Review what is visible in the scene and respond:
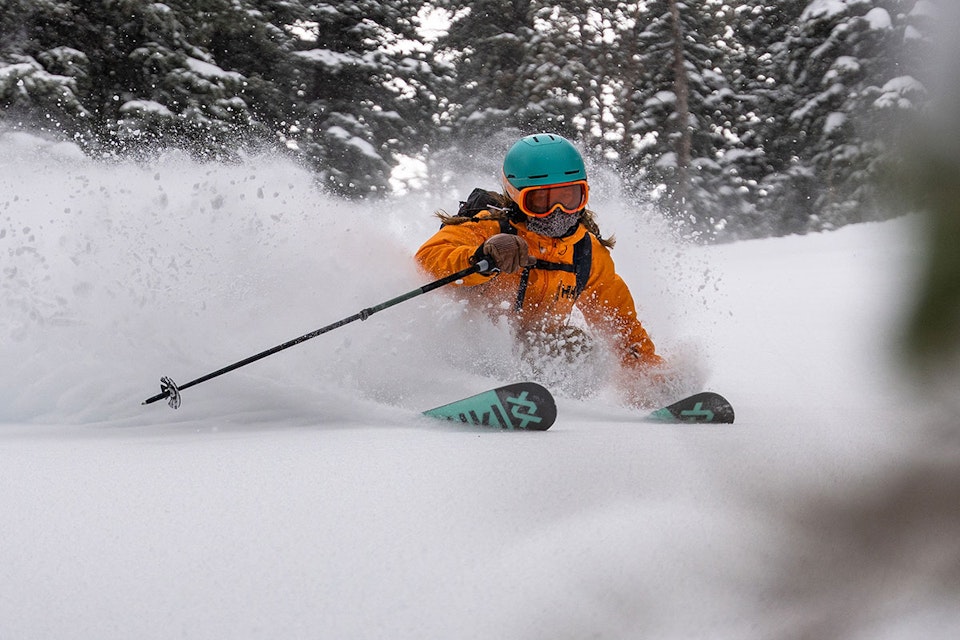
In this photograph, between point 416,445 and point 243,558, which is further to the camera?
point 416,445

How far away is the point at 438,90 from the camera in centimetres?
2052

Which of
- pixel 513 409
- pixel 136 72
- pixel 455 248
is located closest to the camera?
pixel 513 409

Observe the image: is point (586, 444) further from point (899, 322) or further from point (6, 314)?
point (6, 314)

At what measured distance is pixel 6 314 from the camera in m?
3.93

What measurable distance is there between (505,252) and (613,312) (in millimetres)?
1223

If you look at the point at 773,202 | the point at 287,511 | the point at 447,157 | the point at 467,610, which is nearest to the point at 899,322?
the point at 467,610

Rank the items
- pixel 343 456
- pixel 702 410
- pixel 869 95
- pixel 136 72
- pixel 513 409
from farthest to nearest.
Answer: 1. pixel 136 72
2. pixel 702 410
3. pixel 513 409
4. pixel 343 456
5. pixel 869 95

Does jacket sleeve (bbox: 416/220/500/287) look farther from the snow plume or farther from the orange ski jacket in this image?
the snow plume

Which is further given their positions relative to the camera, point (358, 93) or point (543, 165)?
point (358, 93)

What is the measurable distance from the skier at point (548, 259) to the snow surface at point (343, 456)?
10.0 inches

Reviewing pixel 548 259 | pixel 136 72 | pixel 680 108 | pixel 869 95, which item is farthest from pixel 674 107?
pixel 869 95

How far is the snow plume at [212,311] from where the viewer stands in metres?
3.81

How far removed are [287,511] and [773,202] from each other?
74.3 ft

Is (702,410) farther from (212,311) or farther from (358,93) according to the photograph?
(358,93)
